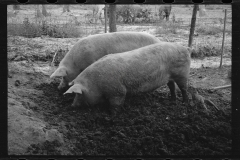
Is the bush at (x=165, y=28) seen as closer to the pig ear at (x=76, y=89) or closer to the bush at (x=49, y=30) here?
the bush at (x=49, y=30)

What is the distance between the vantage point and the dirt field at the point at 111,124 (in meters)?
3.95

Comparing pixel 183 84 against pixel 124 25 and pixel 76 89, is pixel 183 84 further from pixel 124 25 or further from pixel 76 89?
pixel 124 25

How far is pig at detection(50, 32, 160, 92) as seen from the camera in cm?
586

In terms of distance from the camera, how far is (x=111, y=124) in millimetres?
4609

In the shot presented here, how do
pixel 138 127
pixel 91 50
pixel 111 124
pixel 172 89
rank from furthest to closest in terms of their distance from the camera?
pixel 91 50
pixel 172 89
pixel 111 124
pixel 138 127

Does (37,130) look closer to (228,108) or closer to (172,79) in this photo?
(172,79)

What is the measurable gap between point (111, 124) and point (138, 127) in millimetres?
446

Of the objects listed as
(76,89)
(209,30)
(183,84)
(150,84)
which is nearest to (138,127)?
(150,84)

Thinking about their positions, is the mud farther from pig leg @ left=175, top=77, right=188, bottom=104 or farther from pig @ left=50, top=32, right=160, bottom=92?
pig @ left=50, top=32, right=160, bottom=92

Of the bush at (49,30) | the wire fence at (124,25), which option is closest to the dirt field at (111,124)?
the bush at (49,30)

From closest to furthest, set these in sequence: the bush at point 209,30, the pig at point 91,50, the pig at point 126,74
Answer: the pig at point 126,74 < the pig at point 91,50 < the bush at point 209,30

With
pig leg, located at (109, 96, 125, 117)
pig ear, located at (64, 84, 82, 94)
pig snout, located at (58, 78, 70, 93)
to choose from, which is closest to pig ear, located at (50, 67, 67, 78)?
pig snout, located at (58, 78, 70, 93)

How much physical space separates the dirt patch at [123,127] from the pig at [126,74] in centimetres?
27

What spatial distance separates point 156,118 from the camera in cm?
484
